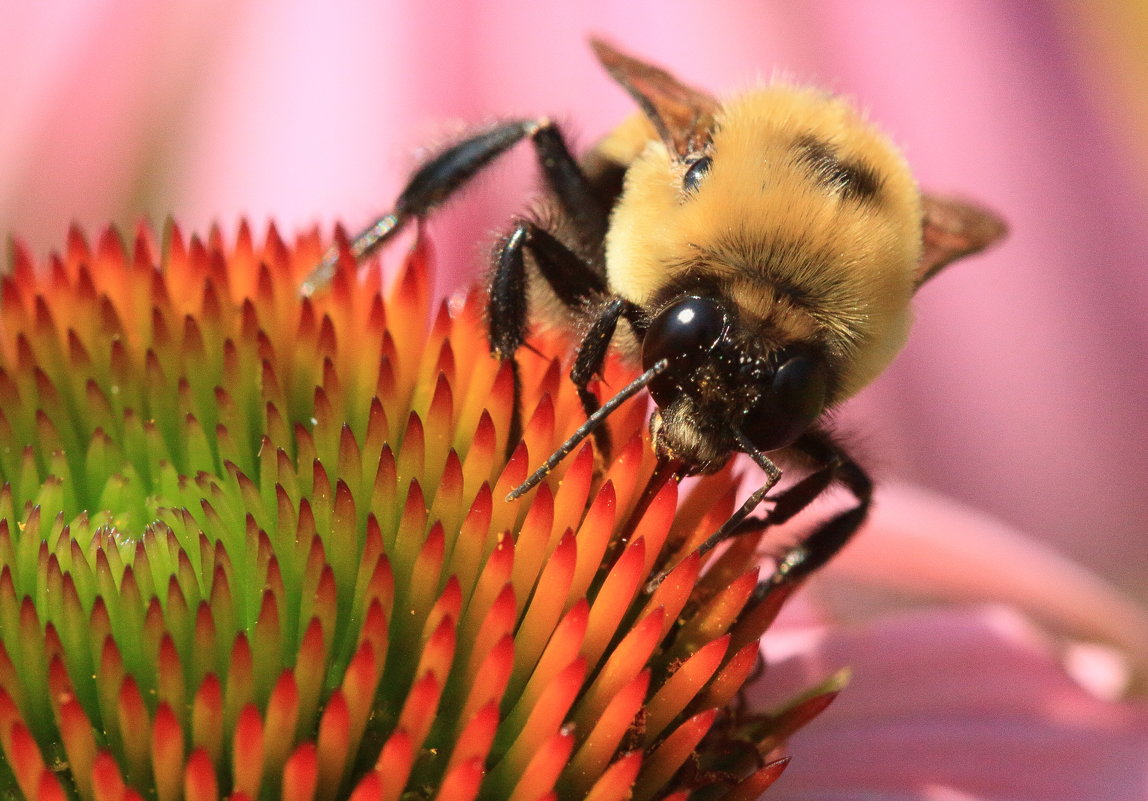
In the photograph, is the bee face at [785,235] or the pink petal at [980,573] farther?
the pink petal at [980,573]

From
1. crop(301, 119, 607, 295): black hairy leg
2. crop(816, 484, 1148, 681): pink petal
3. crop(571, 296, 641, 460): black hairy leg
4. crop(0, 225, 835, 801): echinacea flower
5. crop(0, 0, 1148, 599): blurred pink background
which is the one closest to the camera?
crop(0, 225, 835, 801): echinacea flower

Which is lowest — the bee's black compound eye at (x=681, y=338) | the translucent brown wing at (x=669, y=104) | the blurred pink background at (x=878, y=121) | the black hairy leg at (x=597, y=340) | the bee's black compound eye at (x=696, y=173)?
the bee's black compound eye at (x=681, y=338)

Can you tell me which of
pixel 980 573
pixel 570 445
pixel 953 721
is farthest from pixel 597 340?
pixel 980 573

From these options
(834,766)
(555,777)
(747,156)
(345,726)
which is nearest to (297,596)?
(345,726)

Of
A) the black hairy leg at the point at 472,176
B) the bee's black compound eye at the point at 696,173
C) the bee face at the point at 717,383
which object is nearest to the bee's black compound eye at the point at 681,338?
the bee face at the point at 717,383

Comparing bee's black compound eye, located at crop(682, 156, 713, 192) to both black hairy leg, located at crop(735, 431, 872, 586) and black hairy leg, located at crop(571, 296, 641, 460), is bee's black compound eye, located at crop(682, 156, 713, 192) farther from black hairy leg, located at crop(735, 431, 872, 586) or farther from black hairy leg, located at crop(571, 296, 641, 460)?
black hairy leg, located at crop(735, 431, 872, 586)

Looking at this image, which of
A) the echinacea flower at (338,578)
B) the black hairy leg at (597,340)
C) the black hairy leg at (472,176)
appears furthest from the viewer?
the black hairy leg at (472,176)

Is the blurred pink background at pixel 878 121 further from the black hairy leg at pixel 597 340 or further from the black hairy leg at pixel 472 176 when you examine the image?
the black hairy leg at pixel 597 340

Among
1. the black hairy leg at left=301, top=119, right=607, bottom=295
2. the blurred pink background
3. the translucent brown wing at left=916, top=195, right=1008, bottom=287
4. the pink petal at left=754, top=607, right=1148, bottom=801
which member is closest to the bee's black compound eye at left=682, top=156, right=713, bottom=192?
the black hairy leg at left=301, top=119, right=607, bottom=295
